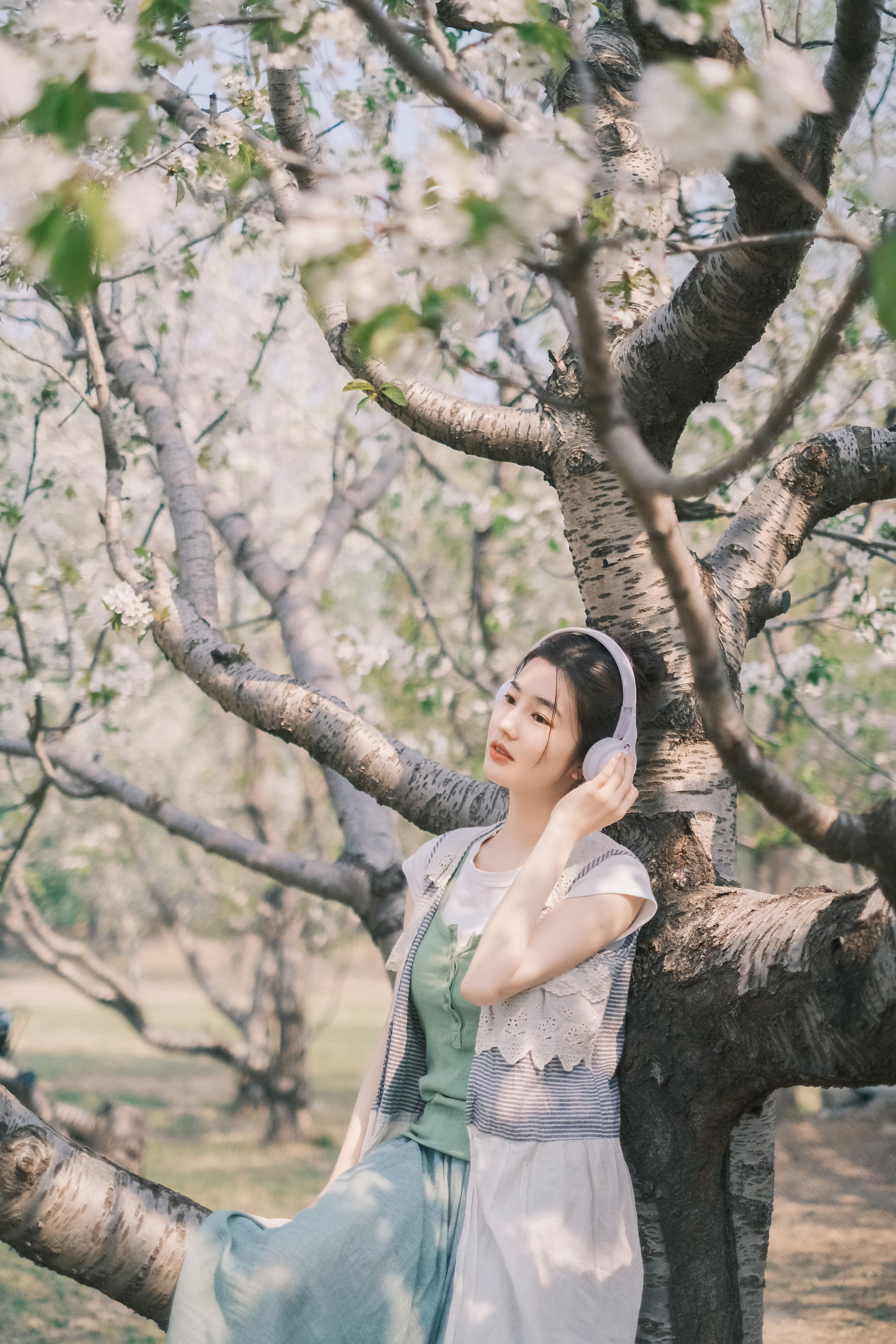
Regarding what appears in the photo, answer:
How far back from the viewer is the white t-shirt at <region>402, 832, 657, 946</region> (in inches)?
74.5

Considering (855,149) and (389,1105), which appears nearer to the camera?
(389,1105)

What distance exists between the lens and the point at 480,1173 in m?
1.82

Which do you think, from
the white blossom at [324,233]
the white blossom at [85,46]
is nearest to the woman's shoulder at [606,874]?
the white blossom at [324,233]

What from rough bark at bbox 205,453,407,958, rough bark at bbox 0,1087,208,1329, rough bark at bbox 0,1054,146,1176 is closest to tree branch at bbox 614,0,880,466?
rough bark at bbox 205,453,407,958

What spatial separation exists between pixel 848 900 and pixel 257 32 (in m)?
1.92

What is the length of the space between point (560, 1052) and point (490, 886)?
383 mm

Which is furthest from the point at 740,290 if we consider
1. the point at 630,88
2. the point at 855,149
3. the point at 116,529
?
the point at 855,149

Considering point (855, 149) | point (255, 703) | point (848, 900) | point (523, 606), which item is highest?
point (523, 606)

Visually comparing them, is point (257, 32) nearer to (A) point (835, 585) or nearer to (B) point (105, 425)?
(B) point (105, 425)

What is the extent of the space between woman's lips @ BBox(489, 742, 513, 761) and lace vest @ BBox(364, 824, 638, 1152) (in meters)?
0.23

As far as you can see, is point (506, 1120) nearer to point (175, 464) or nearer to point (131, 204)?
point (131, 204)

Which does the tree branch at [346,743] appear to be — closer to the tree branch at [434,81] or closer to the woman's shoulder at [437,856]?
the woman's shoulder at [437,856]

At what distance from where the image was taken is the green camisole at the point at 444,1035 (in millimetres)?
1973

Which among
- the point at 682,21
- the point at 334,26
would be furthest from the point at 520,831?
the point at 334,26
